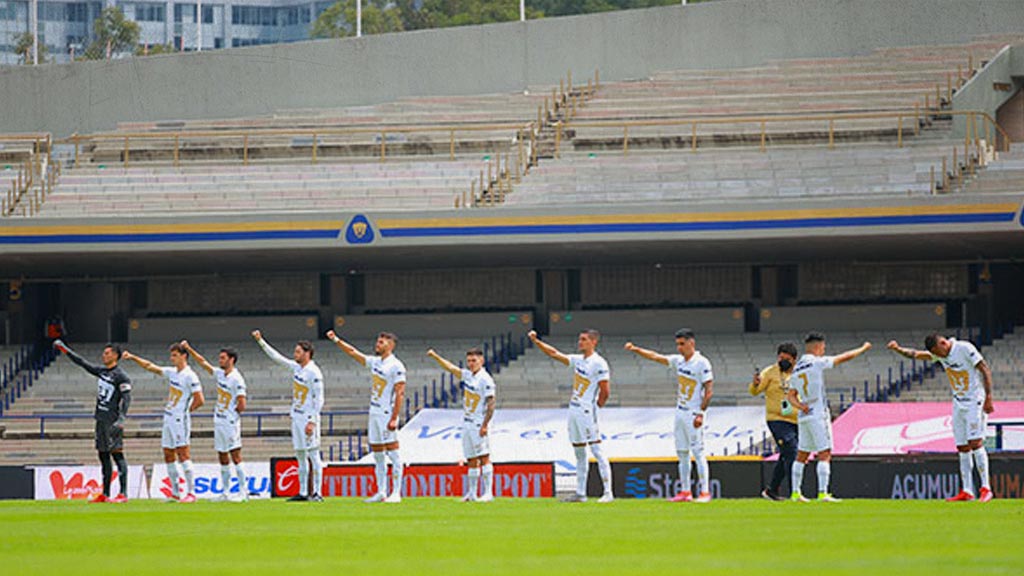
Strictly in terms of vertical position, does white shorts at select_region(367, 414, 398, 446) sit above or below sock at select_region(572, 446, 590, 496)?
above

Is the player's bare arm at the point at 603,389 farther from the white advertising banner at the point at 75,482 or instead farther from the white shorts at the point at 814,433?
the white advertising banner at the point at 75,482

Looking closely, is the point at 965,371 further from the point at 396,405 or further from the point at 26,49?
the point at 26,49

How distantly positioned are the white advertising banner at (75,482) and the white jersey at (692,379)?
12684mm

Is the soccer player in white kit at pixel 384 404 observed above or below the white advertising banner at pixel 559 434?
above

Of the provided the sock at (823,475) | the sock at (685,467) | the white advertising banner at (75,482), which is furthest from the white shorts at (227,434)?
the sock at (823,475)

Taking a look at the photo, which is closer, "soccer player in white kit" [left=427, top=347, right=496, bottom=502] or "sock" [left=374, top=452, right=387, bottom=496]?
"sock" [left=374, top=452, right=387, bottom=496]

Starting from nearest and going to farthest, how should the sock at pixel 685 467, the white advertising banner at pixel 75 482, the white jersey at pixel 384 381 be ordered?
the sock at pixel 685 467 → the white jersey at pixel 384 381 → the white advertising banner at pixel 75 482

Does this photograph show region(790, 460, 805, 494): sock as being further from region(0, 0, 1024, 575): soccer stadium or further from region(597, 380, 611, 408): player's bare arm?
region(0, 0, 1024, 575): soccer stadium

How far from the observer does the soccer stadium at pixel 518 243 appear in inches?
1129

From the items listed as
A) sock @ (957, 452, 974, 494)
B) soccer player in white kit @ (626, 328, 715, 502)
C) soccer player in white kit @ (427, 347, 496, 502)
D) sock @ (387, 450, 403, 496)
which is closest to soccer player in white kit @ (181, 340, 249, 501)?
sock @ (387, 450, 403, 496)

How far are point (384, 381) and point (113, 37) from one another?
159 feet

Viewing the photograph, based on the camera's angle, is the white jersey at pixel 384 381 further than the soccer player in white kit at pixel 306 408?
No

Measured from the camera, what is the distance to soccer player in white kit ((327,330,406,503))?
19.5 metres

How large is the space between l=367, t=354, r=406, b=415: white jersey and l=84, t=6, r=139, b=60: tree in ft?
146
